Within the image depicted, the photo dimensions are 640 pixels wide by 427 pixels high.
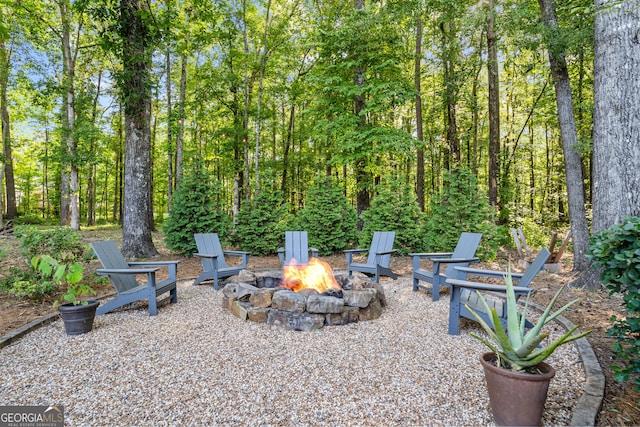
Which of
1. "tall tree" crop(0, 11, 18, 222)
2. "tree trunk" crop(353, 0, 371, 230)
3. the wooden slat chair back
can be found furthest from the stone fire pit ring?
"tall tree" crop(0, 11, 18, 222)

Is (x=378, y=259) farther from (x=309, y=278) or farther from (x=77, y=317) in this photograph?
(x=77, y=317)

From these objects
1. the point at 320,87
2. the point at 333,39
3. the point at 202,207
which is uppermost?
the point at 333,39

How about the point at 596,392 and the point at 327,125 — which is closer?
the point at 596,392

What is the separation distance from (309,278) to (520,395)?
2.65 m

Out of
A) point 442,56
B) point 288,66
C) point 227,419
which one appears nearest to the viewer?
point 227,419

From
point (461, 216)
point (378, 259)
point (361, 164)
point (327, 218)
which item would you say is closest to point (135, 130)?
point (327, 218)

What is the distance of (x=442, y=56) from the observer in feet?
30.5

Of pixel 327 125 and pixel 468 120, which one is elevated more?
pixel 468 120

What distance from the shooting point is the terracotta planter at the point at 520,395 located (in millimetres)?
1678

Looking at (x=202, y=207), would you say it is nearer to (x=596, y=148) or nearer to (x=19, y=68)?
(x=596, y=148)

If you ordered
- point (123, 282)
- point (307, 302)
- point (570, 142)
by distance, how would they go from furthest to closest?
point (570, 142), point (123, 282), point (307, 302)

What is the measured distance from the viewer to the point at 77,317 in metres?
3.09

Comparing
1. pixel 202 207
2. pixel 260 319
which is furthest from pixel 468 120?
pixel 260 319

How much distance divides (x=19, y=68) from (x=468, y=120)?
15516mm
